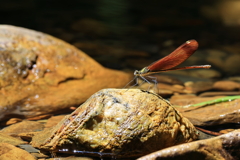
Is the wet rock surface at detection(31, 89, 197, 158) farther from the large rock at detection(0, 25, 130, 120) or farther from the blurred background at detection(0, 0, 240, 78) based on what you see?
the blurred background at detection(0, 0, 240, 78)

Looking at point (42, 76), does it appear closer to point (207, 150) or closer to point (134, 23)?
point (207, 150)

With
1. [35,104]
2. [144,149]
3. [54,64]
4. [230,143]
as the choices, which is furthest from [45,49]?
[230,143]

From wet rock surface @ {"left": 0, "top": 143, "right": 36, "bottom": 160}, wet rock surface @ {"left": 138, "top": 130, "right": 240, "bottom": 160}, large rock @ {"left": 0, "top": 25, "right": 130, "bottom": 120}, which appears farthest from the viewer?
large rock @ {"left": 0, "top": 25, "right": 130, "bottom": 120}

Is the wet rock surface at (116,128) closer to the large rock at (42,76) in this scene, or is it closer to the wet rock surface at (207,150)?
the wet rock surface at (207,150)

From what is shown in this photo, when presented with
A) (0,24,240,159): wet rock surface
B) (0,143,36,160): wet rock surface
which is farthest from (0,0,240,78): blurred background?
(0,143,36,160): wet rock surface

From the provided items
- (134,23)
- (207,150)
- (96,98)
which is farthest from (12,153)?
(134,23)
